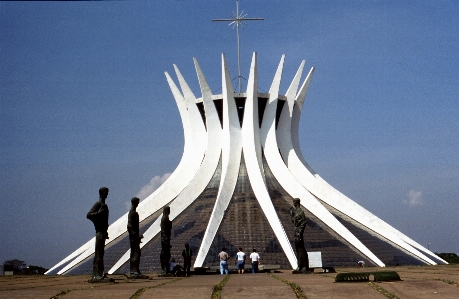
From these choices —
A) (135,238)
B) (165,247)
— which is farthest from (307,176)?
(135,238)

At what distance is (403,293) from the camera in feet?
25.5

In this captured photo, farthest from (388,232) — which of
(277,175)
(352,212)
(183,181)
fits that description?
(183,181)

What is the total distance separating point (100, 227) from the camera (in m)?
11.6

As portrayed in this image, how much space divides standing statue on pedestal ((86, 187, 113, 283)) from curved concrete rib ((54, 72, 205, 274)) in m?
18.3

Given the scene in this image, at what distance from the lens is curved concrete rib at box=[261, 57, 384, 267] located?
27222 millimetres

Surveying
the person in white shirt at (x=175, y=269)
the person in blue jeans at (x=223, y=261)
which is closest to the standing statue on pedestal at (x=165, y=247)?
the person in white shirt at (x=175, y=269)

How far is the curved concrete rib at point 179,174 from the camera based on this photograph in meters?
30.8

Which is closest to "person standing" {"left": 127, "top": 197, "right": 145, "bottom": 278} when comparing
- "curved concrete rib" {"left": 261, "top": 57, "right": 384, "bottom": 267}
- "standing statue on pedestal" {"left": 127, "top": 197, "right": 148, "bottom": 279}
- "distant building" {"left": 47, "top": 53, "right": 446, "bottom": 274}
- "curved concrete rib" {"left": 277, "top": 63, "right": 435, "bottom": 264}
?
"standing statue on pedestal" {"left": 127, "top": 197, "right": 148, "bottom": 279}

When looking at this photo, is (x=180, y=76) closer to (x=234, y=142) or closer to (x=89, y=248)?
(x=234, y=142)

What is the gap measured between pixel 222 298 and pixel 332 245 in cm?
1949

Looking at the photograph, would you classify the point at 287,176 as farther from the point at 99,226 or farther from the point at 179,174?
the point at 99,226

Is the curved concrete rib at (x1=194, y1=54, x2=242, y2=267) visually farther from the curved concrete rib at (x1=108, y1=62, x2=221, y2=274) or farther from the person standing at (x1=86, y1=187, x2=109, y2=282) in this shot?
the person standing at (x1=86, y1=187, x2=109, y2=282)

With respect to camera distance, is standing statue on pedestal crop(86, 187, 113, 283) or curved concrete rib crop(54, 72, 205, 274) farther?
curved concrete rib crop(54, 72, 205, 274)

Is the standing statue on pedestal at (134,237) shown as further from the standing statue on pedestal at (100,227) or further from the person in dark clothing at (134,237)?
the standing statue on pedestal at (100,227)
